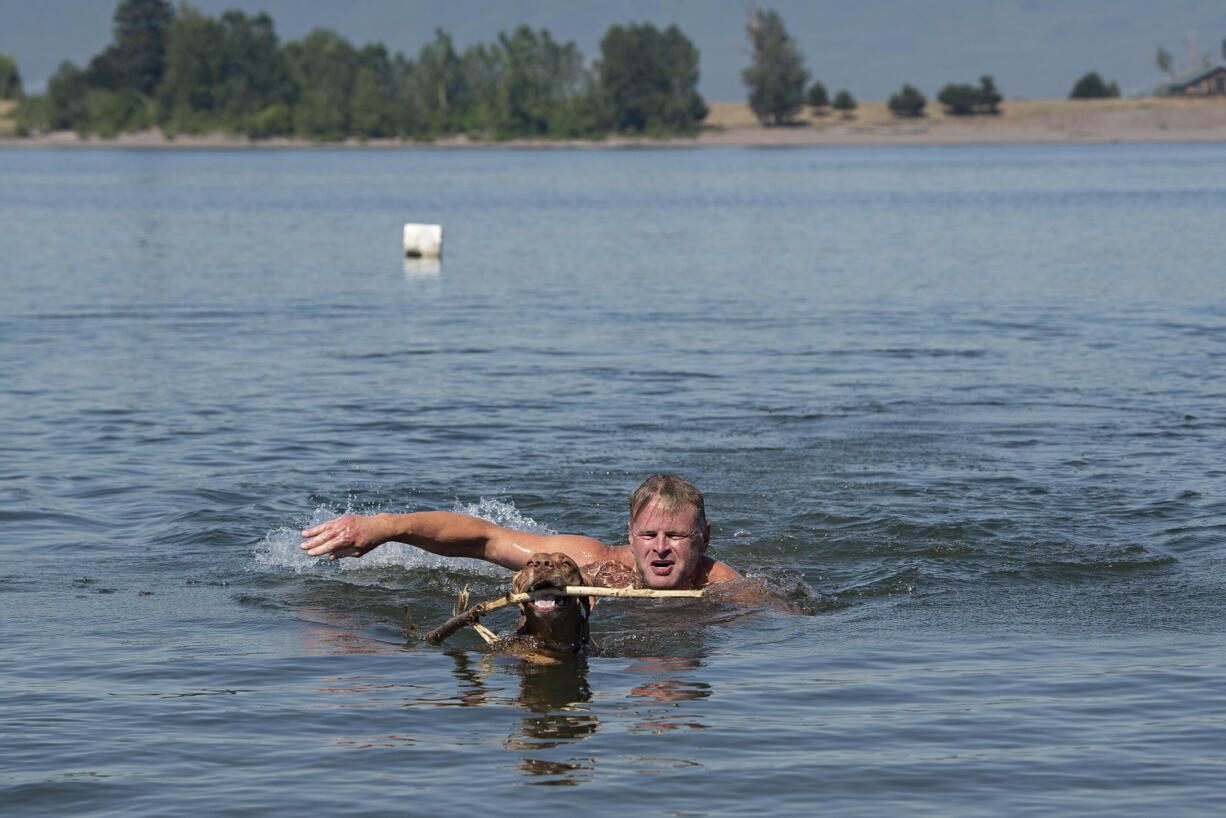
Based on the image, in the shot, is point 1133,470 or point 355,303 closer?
point 1133,470

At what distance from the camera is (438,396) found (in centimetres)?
1698

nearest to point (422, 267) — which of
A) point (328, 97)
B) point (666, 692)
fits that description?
point (666, 692)

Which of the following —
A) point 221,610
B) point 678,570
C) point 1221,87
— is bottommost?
point 221,610

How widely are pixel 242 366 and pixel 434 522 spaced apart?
41.6ft

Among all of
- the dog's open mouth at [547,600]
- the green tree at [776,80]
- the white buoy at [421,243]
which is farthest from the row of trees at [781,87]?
the dog's open mouth at [547,600]

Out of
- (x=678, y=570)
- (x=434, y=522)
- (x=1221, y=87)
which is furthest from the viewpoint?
(x=1221, y=87)

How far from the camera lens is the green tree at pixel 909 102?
167 m

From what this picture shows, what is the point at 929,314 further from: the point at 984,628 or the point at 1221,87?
the point at 1221,87

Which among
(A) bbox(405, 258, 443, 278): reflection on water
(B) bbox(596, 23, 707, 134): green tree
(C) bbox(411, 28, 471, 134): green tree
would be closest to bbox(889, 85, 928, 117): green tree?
(B) bbox(596, 23, 707, 134): green tree

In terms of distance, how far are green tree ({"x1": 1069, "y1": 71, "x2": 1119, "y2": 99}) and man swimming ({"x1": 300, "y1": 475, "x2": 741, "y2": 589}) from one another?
587 ft

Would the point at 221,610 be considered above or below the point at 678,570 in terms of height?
below

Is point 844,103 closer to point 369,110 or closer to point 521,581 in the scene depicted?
point 369,110

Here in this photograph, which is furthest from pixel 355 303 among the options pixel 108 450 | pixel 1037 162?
pixel 1037 162

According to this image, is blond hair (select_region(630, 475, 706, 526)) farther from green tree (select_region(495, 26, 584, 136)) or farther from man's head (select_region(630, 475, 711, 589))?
green tree (select_region(495, 26, 584, 136))
